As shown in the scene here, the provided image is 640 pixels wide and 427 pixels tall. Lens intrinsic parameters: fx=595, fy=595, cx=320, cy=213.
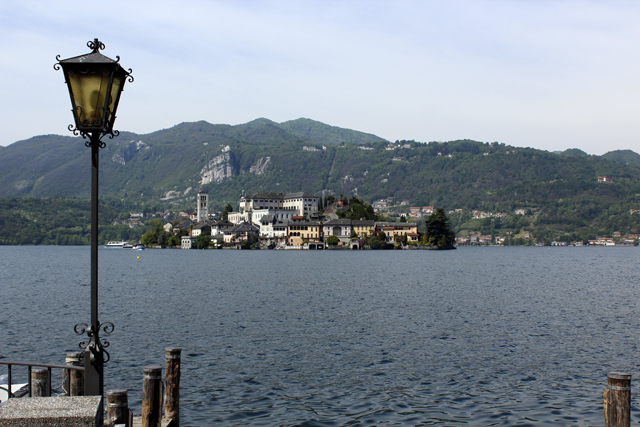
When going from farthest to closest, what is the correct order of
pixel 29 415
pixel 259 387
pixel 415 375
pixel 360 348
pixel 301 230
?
pixel 301 230
pixel 360 348
pixel 415 375
pixel 259 387
pixel 29 415

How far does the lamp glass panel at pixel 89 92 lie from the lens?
30.4 ft

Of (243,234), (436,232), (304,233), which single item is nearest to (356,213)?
(304,233)

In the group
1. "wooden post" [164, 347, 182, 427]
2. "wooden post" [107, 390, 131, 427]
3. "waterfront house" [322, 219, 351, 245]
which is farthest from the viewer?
"waterfront house" [322, 219, 351, 245]

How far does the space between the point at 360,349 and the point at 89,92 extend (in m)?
20.4

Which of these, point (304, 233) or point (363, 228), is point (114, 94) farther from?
point (304, 233)

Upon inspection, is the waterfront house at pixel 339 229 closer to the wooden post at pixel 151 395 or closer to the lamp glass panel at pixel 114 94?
the wooden post at pixel 151 395

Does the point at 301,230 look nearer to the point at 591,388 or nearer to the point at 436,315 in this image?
the point at 436,315

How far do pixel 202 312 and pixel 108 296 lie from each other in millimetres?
16467

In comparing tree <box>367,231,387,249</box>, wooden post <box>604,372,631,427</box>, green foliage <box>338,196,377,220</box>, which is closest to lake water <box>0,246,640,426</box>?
wooden post <box>604,372,631,427</box>

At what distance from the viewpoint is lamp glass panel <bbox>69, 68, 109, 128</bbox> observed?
9266mm

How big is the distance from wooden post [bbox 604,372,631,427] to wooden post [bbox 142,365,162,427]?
8.95 m

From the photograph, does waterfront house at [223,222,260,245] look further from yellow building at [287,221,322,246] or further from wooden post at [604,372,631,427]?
wooden post at [604,372,631,427]

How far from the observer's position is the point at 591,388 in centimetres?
2075

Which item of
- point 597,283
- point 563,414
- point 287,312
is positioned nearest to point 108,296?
point 287,312
